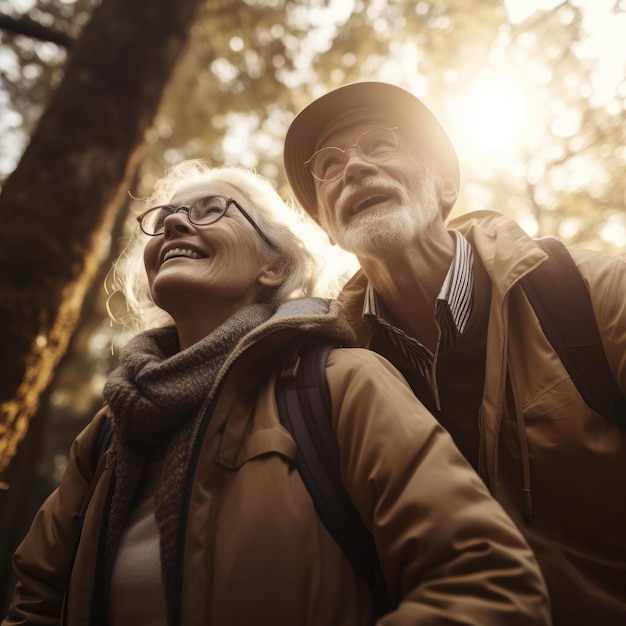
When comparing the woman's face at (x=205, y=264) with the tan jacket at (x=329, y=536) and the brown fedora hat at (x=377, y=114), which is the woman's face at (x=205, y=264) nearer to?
the tan jacket at (x=329, y=536)

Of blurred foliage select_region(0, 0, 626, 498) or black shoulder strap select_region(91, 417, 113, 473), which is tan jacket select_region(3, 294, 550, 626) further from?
blurred foliage select_region(0, 0, 626, 498)

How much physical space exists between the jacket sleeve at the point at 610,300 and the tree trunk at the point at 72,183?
2592 mm

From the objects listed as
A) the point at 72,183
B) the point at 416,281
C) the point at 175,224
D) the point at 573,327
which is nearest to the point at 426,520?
the point at 573,327

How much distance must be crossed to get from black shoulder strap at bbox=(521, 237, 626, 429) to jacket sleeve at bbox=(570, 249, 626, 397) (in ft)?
0.07

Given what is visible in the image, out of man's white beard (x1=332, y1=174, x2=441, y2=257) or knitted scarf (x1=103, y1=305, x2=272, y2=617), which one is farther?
man's white beard (x1=332, y1=174, x2=441, y2=257)

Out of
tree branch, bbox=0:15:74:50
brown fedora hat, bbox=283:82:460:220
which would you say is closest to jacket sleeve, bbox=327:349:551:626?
brown fedora hat, bbox=283:82:460:220

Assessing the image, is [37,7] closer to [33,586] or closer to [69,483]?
[69,483]

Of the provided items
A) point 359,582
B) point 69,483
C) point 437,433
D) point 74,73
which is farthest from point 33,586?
point 74,73

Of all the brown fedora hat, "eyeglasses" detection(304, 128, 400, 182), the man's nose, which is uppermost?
the brown fedora hat

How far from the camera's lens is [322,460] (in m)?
1.25

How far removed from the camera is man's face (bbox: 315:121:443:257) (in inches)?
90.3

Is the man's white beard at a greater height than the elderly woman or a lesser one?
greater

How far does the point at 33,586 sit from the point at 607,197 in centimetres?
650

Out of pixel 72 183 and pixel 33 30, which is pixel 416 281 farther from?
pixel 33 30
